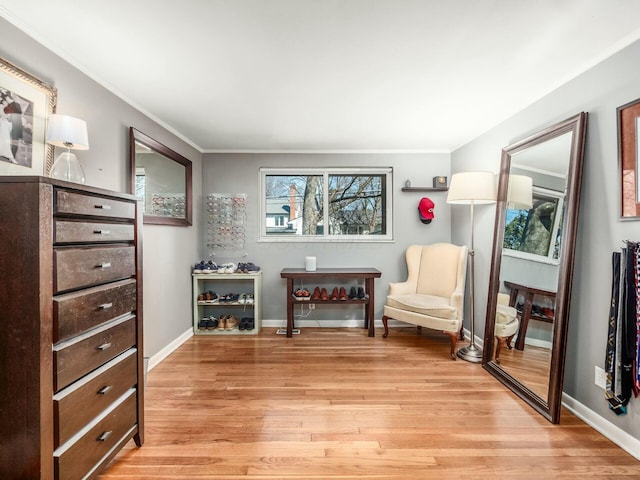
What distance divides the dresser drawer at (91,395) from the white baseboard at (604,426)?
2.76 metres

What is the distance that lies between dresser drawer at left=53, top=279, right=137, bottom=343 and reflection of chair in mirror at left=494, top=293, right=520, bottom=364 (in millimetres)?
2737

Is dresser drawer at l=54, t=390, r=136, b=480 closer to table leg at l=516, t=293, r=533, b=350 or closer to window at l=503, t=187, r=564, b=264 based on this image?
table leg at l=516, t=293, r=533, b=350

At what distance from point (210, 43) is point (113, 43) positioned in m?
0.56

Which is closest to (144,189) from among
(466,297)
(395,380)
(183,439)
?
(183,439)

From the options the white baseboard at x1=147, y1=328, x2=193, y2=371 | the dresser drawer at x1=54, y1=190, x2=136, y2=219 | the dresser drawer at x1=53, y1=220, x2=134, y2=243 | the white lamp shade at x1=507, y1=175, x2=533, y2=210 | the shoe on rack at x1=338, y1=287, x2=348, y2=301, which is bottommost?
the white baseboard at x1=147, y1=328, x2=193, y2=371

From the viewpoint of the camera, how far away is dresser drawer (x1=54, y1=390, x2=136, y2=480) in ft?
4.08

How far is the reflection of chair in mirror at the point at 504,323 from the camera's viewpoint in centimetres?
254

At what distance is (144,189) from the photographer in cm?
285

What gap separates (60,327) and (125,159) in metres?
1.73

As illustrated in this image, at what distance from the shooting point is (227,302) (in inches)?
151

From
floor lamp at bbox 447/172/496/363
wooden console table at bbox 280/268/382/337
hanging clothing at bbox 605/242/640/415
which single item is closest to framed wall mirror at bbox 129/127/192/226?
wooden console table at bbox 280/268/382/337

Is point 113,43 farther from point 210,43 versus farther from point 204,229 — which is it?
point 204,229

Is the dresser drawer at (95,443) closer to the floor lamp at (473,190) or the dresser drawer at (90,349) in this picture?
the dresser drawer at (90,349)

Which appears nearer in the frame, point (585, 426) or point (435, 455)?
point (435, 455)
